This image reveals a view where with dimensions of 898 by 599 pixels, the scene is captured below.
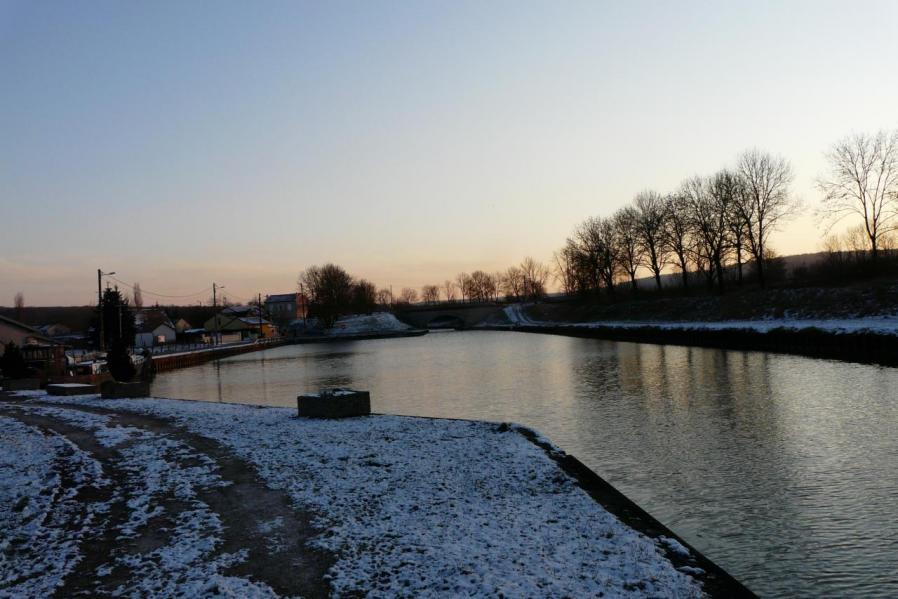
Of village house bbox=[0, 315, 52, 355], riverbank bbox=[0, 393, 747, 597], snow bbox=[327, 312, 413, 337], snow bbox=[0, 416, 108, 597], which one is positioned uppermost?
village house bbox=[0, 315, 52, 355]

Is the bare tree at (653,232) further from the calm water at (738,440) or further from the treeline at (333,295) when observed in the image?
the treeline at (333,295)

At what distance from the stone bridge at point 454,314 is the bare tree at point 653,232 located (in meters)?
59.6

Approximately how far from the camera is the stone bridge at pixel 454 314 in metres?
144

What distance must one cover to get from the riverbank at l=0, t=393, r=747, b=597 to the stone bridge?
128 meters

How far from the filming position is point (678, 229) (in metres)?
74.9

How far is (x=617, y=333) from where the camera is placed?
69.7 meters

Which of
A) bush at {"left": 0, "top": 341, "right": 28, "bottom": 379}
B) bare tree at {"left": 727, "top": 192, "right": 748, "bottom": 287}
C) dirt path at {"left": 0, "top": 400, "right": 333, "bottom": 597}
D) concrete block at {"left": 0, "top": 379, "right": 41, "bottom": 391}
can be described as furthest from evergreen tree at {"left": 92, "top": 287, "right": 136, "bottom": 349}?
bare tree at {"left": 727, "top": 192, "right": 748, "bottom": 287}

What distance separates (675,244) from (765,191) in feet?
42.9

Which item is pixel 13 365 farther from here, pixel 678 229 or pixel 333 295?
pixel 333 295

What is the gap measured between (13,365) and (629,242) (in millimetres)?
72972

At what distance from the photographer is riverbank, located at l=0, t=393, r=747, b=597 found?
6906 mm

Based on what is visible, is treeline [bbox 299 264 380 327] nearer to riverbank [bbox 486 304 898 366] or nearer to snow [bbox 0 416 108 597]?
riverbank [bbox 486 304 898 366]

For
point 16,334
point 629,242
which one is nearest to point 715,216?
point 629,242

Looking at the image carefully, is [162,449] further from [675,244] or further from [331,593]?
[675,244]
